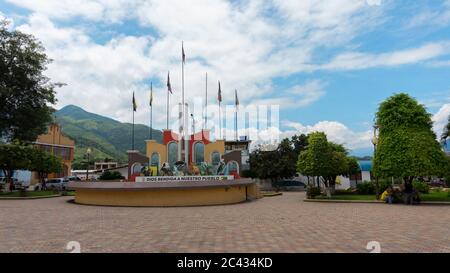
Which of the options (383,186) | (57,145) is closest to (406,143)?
(383,186)

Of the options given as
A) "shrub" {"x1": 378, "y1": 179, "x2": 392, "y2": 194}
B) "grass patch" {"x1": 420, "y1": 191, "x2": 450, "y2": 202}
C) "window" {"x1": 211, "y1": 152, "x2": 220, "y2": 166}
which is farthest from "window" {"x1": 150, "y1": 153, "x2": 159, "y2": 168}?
"grass patch" {"x1": 420, "y1": 191, "x2": 450, "y2": 202}

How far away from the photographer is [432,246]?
898cm

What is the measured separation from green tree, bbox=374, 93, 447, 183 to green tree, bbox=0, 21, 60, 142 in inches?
1295

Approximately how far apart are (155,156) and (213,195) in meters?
18.9

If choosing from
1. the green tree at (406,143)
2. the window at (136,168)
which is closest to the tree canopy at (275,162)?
the window at (136,168)

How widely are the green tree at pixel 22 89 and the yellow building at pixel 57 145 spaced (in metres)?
23.8

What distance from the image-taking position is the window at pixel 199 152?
41688 mm

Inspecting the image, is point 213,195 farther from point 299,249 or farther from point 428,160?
point 299,249

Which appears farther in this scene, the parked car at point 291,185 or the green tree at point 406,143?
the parked car at point 291,185

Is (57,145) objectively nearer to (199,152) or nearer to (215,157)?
(199,152)

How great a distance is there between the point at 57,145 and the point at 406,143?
59.0m

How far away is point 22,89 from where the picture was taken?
36062 mm

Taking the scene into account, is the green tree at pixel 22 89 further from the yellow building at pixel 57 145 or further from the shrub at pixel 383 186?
the shrub at pixel 383 186

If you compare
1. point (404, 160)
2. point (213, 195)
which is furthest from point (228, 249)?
point (404, 160)
